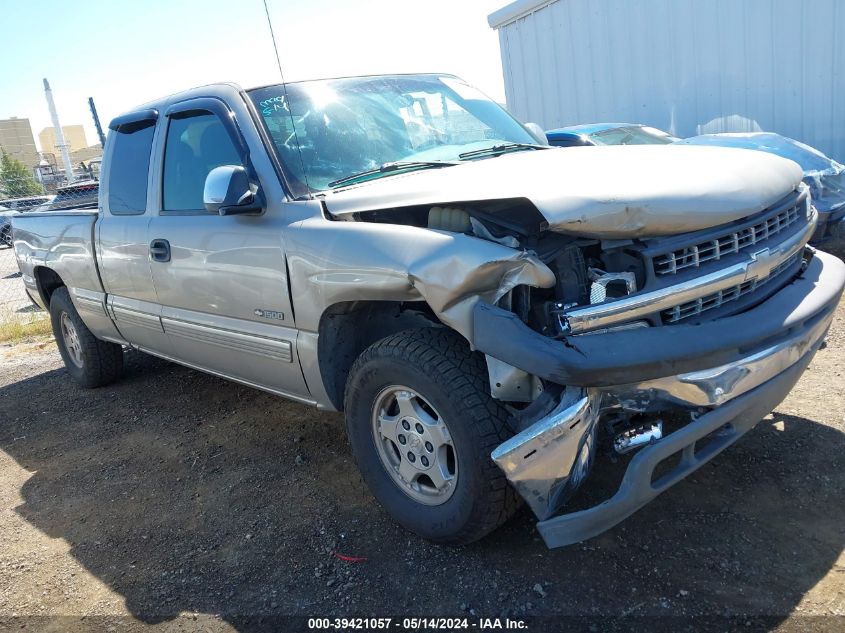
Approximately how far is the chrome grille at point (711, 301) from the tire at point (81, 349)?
4.75 m

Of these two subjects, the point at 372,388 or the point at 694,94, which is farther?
the point at 694,94

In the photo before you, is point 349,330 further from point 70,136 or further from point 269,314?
point 70,136

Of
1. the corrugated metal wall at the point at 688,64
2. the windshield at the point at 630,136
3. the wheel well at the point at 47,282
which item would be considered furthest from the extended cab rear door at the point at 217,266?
the corrugated metal wall at the point at 688,64

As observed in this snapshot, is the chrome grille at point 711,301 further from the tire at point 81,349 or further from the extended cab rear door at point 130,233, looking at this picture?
the tire at point 81,349

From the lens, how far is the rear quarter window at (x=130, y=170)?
436 cm

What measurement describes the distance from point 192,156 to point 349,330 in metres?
1.57

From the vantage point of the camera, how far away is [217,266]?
11.8ft

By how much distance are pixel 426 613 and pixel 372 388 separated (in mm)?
879

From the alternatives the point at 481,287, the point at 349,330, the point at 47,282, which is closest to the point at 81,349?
the point at 47,282

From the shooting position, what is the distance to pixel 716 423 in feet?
7.80

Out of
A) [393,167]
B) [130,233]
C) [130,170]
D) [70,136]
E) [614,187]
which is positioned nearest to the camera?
[614,187]

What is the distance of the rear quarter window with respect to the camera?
4.36 m

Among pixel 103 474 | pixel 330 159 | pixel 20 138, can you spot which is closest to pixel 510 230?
pixel 330 159

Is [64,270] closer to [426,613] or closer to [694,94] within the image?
[426,613]
